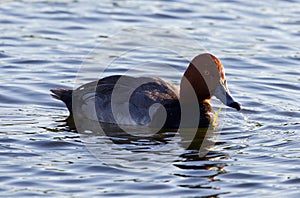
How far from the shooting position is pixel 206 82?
399 inches

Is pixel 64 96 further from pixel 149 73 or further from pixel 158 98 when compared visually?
pixel 149 73

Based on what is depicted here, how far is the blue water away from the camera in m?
8.05

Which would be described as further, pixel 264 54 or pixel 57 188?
pixel 264 54

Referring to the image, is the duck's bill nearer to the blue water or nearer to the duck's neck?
the duck's neck

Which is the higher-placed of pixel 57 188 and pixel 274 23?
pixel 274 23

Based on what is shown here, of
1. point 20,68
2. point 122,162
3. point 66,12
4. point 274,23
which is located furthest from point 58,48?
point 122,162

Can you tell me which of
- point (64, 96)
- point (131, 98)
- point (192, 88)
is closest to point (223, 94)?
point (192, 88)

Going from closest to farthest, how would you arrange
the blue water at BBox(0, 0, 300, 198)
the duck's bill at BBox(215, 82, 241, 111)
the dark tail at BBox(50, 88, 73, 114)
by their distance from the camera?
the blue water at BBox(0, 0, 300, 198)
the duck's bill at BBox(215, 82, 241, 111)
the dark tail at BBox(50, 88, 73, 114)

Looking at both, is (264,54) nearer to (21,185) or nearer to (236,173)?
(236,173)

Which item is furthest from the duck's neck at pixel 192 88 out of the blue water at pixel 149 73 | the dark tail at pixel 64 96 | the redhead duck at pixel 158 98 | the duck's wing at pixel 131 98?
the dark tail at pixel 64 96

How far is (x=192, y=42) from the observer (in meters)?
14.1

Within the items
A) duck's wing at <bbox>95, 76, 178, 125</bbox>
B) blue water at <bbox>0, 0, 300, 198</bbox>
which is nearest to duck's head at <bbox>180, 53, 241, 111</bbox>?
duck's wing at <bbox>95, 76, 178, 125</bbox>

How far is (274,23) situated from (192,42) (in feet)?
7.21

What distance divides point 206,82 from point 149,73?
2.84 meters
